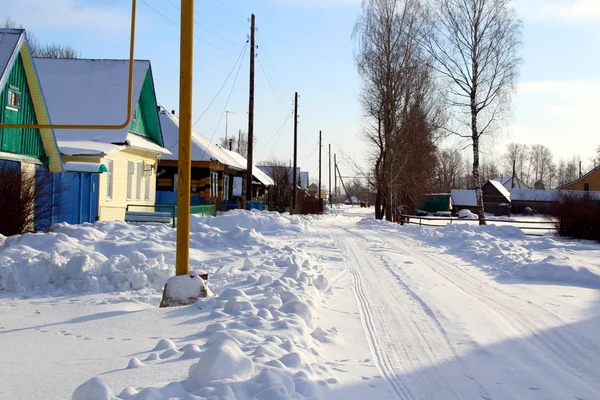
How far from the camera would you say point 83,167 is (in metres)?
20.7

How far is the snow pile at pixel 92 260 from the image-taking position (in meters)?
9.68

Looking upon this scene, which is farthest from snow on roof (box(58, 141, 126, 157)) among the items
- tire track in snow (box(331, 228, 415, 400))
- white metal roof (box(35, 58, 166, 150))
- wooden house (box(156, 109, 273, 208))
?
tire track in snow (box(331, 228, 415, 400))

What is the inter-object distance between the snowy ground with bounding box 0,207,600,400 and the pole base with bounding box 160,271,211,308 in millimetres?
292

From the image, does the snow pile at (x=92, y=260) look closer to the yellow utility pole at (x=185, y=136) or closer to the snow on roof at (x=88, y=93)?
the yellow utility pole at (x=185, y=136)

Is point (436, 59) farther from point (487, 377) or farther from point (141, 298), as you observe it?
point (487, 377)

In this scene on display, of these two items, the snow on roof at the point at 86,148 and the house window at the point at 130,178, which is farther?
the house window at the point at 130,178

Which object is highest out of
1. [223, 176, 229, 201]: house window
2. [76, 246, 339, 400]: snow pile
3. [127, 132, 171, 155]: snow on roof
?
[127, 132, 171, 155]: snow on roof

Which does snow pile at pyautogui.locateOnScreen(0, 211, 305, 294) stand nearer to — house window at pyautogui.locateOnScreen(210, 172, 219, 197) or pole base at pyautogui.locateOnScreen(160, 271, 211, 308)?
pole base at pyautogui.locateOnScreen(160, 271, 211, 308)

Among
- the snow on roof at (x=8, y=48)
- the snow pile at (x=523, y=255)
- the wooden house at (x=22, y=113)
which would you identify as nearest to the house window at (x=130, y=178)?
the wooden house at (x=22, y=113)

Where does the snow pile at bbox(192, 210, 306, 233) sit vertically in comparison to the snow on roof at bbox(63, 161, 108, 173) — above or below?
below

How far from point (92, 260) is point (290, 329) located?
5059 mm

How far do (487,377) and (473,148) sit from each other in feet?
84.5

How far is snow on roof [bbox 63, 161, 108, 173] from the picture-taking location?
20.5 metres

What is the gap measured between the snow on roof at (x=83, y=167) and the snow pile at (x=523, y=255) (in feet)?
39.5
